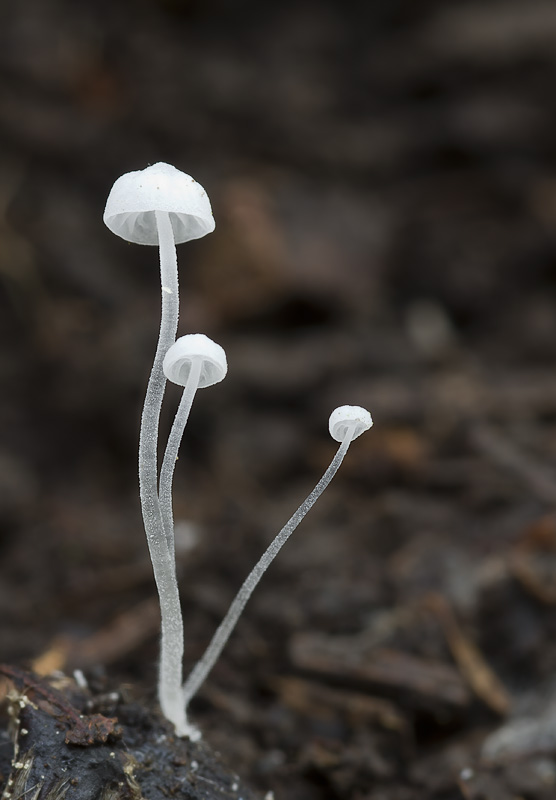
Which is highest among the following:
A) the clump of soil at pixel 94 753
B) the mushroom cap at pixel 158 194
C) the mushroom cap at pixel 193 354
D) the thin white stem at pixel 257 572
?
the mushroom cap at pixel 158 194

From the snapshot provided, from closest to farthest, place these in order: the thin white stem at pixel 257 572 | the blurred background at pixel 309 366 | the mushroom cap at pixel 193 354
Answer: the mushroom cap at pixel 193 354 < the thin white stem at pixel 257 572 < the blurred background at pixel 309 366

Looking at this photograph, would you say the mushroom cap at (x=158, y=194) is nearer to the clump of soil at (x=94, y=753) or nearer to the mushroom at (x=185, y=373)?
the mushroom at (x=185, y=373)

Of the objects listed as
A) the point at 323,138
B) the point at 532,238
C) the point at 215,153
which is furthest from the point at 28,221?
the point at 532,238

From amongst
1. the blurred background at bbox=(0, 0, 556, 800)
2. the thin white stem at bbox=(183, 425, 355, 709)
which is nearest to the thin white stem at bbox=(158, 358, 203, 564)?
the thin white stem at bbox=(183, 425, 355, 709)

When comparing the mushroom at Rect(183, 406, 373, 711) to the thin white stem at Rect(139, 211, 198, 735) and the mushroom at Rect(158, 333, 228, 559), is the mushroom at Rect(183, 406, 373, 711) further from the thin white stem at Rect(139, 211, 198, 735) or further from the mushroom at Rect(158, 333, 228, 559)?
the mushroom at Rect(158, 333, 228, 559)

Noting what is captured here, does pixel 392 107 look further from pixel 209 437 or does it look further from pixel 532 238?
pixel 209 437

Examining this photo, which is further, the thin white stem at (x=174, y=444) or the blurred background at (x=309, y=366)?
the blurred background at (x=309, y=366)

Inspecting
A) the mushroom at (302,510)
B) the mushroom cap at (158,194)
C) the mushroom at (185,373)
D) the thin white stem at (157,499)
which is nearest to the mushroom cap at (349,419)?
the mushroom at (302,510)
